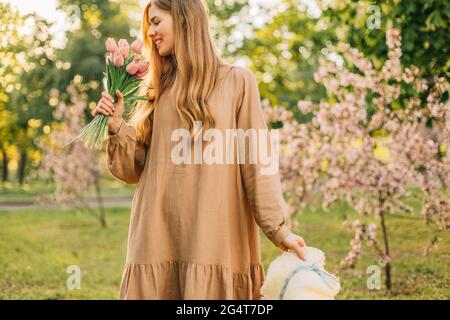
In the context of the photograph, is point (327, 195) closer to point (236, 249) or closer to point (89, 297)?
point (89, 297)

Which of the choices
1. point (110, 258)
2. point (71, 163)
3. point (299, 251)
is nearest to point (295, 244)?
point (299, 251)

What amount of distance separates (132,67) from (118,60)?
0.23ft

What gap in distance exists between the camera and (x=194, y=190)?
2.57 metres

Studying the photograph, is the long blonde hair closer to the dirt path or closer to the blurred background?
the blurred background

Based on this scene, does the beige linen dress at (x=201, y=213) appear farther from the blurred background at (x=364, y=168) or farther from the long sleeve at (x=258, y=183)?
the blurred background at (x=364, y=168)

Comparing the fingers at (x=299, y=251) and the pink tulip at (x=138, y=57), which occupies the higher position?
the pink tulip at (x=138, y=57)

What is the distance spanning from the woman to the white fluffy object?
0.24 feet

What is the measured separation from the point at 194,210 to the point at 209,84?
507mm

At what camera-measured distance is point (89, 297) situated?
5.79 meters

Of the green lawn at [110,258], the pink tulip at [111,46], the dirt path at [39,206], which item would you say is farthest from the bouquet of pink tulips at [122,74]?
the dirt path at [39,206]

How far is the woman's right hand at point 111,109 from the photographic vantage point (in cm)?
262

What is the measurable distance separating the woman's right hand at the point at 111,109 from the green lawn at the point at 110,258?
9.70 ft

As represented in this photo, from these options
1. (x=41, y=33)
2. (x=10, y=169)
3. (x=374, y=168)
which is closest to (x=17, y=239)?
(x=41, y=33)

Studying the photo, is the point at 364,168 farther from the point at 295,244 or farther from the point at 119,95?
the point at 119,95
